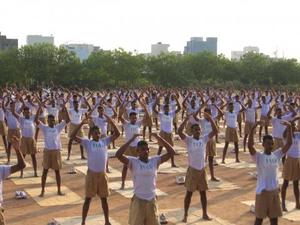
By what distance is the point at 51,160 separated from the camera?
12.9 meters

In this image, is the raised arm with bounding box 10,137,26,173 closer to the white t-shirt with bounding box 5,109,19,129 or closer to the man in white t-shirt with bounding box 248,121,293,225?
the man in white t-shirt with bounding box 248,121,293,225

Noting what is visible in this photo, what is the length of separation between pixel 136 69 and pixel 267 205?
65747 mm

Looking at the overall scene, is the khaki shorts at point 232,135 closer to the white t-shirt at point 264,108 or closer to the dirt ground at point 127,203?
the dirt ground at point 127,203

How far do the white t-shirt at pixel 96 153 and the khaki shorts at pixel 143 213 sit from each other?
2.11 meters

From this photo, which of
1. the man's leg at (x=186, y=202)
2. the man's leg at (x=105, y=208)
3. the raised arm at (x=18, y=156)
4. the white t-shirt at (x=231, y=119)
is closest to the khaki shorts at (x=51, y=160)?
the man's leg at (x=105, y=208)

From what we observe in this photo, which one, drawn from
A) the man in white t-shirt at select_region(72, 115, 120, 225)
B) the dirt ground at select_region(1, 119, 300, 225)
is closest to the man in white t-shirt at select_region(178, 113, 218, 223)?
the dirt ground at select_region(1, 119, 300, 225)

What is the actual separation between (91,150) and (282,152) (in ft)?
11.1

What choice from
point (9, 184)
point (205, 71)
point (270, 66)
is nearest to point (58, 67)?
point (205, 71)

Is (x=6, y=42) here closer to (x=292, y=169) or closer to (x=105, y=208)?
(x=292, y=169)

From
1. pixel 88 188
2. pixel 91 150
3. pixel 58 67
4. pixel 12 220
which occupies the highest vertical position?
pixel 58 67

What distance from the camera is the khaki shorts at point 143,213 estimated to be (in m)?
8.15

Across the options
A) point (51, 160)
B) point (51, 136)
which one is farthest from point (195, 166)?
point (51, 136)

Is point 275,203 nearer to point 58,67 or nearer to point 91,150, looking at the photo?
point 91,150

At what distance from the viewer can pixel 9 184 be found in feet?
48.1
